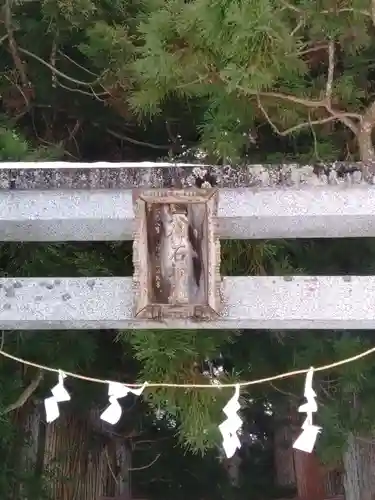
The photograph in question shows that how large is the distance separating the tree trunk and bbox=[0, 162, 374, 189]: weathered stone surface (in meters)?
1.97

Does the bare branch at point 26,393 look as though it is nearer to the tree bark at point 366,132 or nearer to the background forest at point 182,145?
the background forest at point 182,145

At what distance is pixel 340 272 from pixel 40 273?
0.94 meters

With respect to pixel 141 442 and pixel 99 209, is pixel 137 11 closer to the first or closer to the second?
pixel 99 209

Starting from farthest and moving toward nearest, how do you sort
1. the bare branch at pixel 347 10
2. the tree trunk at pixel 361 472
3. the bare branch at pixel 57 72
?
the tree trunk at pixel 361 472 < the bare branch at pixel 57 72 < the bare branch at pixel 347 10

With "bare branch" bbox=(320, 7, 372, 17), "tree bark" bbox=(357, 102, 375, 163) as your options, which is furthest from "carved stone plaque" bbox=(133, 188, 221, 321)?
"bare branch" bbox=(320, 7, 372, 17)

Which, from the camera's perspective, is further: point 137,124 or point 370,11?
point 137,124

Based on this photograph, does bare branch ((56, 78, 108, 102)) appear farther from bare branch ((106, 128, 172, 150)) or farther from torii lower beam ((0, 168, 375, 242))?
torii lower beam ((0, 168, 375, 242))

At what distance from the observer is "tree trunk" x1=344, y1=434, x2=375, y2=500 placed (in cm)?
276

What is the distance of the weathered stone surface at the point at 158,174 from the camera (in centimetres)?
113

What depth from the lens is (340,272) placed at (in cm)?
197

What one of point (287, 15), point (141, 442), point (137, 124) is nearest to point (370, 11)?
point (287, 15)

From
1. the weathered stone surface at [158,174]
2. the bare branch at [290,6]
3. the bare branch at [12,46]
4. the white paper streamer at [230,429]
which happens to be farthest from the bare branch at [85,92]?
the white paper streamer at [230,429]

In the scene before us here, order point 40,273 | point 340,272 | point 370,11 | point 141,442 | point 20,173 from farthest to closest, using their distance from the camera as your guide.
Result: point 141,442 < point 340,272 < point 40,273 < point 370,11 < point 20,173

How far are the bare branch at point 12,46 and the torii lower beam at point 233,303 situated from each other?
1083 millimetres
